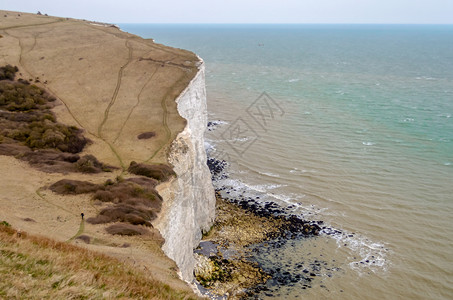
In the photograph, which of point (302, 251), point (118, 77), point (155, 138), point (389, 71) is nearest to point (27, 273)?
point (155, 138)

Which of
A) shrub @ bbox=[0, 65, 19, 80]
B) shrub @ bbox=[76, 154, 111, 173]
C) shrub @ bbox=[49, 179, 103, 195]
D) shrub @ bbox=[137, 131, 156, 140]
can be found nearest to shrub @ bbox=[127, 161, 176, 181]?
shrub @ bbox=[76, 154, 111, 173]

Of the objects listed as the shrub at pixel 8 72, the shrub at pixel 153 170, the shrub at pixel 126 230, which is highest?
the shrub at pixel 8 72

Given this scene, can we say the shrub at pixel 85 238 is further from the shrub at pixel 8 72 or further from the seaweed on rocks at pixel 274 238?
the shrub at pixel 8 72

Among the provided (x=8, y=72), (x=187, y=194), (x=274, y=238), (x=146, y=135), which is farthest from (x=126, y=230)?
(x=8, y=72)

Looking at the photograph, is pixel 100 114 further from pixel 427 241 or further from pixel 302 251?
pixel 427 241

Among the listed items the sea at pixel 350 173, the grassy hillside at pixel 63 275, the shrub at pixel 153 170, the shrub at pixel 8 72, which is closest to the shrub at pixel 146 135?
the shrub at pixel 153 170

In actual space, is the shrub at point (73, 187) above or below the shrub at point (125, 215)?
above

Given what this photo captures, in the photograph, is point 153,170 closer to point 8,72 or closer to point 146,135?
point 146,135
